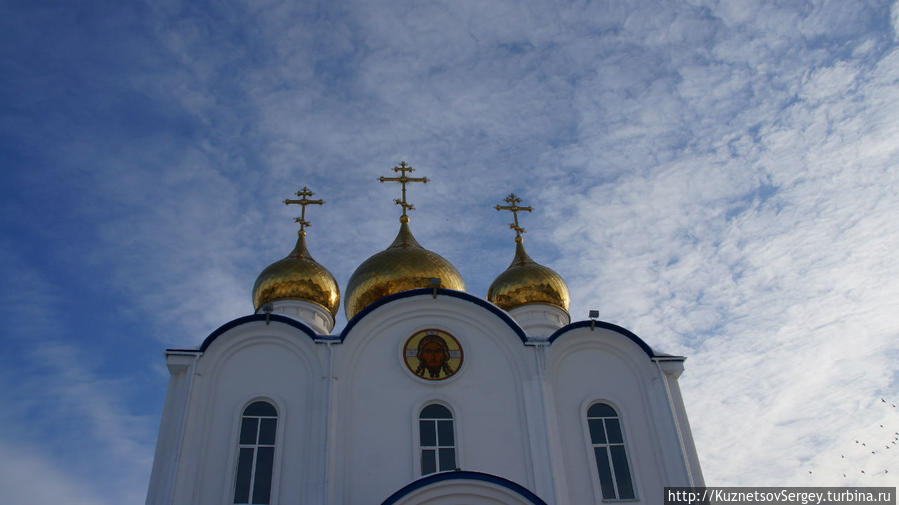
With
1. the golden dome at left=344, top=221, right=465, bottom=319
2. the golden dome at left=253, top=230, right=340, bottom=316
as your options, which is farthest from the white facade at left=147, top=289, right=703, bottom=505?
the golden dome at left=253, top=230, right=340, bottom=316

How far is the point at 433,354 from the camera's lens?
1111 cm

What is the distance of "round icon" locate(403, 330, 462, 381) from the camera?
11.0 metres

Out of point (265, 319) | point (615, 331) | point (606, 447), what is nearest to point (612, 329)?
point (615, 331)

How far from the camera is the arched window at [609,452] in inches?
411

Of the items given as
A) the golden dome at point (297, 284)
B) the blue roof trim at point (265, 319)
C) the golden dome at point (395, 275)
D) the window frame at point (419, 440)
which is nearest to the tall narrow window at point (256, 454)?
the blue roof trim at point (265, 319)

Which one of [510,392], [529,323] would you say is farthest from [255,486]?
[529,323]

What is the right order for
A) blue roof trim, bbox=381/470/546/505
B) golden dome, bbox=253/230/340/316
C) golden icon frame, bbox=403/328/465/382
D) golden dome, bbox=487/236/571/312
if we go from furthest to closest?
golden dome, bbox=487/236/571/312 < golden dome, bbox=253/230/340/316 < golden icon frame, bbox=403/328/465/382 < blue roof trim, bbox=381/470/546/505

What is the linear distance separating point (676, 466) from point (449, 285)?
5.13m

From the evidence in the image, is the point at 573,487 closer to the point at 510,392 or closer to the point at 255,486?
the point at 510,392

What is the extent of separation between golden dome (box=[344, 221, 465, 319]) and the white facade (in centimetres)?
187

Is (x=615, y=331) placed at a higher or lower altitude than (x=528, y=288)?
lower

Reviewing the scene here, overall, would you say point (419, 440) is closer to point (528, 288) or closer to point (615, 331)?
point (615, 331)

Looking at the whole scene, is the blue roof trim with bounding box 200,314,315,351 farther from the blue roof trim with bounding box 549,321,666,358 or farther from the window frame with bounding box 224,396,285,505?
the blue roof trim with bounding box 549,321,666,358

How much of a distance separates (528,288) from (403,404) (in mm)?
5388
